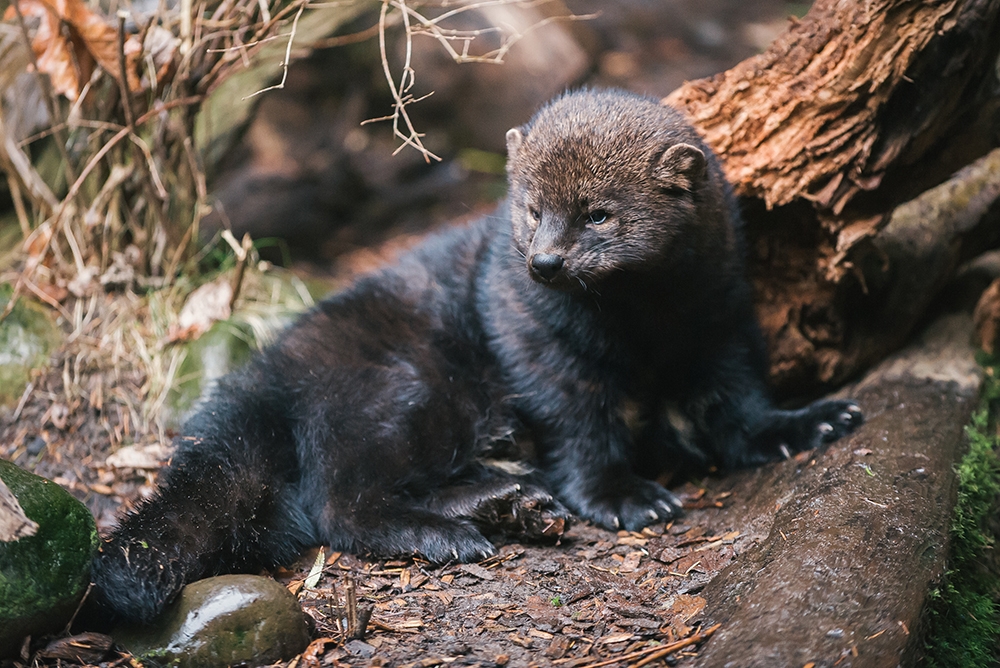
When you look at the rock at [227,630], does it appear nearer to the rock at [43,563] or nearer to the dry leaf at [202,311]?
the rock at [43,563]

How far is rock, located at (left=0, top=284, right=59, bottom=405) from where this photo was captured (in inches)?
200

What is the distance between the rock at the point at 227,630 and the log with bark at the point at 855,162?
121 inches

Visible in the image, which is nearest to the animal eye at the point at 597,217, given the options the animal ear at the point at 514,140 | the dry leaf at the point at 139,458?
the animal ear at the point at 514,140

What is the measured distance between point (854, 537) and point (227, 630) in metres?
2.30

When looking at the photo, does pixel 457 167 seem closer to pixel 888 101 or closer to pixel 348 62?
pixel 348 62

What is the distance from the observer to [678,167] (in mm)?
3996

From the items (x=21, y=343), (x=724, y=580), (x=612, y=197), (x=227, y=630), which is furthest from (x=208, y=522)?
(x=21, y=343)

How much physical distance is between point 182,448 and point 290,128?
284 inches

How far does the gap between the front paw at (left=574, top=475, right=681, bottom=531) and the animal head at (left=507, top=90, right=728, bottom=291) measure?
1.08 metres

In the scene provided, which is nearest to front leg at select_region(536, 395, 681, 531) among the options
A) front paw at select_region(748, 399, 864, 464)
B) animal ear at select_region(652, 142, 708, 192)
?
front paw at select_region(748, 399, 864, 464)

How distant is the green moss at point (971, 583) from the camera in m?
2.99

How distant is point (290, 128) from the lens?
10461 millimetres

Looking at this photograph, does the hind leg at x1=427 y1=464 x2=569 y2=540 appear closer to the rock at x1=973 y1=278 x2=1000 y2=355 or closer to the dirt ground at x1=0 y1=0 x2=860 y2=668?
the dirt ground at x1=0 y1=0 x2=860 y2=668

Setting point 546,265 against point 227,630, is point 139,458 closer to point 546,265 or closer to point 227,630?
point 227,630
